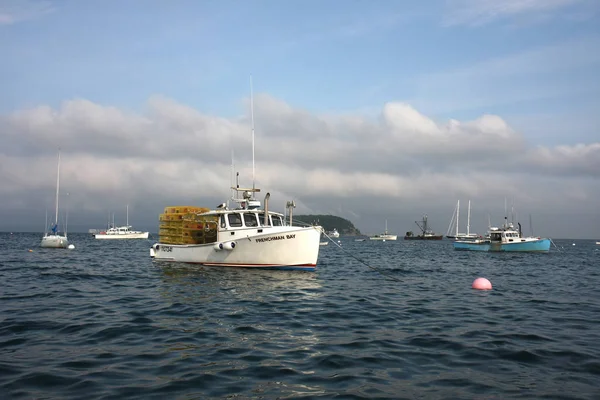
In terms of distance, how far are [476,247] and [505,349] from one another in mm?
58738

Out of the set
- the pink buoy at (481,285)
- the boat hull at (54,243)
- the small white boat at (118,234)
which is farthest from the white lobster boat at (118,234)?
the pink buoy at (481,285)

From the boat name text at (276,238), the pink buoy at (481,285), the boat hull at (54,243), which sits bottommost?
the pink buoy at (481,285)

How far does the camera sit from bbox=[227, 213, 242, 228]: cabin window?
23859 mm

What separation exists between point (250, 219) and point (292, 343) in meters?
15.9

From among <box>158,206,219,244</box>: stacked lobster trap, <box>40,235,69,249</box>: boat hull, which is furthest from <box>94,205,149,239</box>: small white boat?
<box>158,206,219,244</box>: stacked lobster trap

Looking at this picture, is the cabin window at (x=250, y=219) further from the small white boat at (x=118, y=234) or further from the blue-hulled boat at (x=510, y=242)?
the small white boat at (x=118, y=234)

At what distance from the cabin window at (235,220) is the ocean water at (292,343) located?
7.29 metres

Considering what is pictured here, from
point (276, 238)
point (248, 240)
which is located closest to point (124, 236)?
point (248, 240)

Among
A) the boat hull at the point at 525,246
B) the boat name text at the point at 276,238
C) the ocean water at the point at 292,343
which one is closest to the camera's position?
the ocean water at the point at 292,343

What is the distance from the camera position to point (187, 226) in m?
26.8

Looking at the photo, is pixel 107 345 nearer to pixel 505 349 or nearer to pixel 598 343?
pixel 505 349

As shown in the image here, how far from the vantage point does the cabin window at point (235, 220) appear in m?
23.9

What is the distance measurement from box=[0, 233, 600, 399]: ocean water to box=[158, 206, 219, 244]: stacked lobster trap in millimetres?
9303

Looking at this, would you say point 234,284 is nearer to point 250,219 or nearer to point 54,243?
point 250,219
